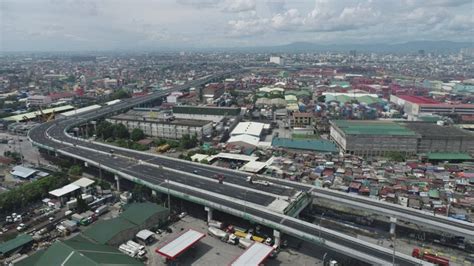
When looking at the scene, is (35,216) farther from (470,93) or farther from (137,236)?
(470,93)

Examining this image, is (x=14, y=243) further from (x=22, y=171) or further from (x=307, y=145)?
(x=307, y=145)

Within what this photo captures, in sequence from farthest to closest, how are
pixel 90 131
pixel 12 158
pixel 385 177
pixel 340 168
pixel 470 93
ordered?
pixel 470 93 → pixel 90 131 → pixel 12 158 → pixel 340 168 → pixel 385 177

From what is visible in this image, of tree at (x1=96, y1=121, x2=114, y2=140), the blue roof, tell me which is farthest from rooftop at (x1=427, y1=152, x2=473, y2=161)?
tree at (x1=96, y1=121, x2=114, y2=140)

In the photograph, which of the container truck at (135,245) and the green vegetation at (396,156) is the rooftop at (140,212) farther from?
the green vegetation at (396,156)

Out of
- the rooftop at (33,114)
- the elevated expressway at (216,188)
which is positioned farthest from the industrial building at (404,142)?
the rooftop at (33,114)

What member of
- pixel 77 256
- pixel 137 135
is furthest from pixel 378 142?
pixel 77 256

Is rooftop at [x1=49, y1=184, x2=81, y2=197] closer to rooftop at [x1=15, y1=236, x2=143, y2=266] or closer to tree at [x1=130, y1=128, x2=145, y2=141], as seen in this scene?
rooftop at [x1=15, y1=236, x2=143, y2=266]

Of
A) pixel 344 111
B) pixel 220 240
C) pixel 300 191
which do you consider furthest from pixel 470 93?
pixel 220 240
